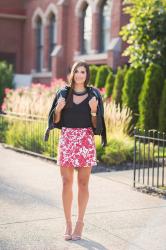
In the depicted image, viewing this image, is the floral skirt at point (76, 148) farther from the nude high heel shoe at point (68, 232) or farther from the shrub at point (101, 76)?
the shrub at point (101, 76)

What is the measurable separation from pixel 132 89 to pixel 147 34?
162 centimetres

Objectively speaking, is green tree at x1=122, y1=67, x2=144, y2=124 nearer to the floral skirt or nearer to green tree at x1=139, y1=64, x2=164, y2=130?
green tree at x1=139, y1=64, x2=164, y2=130

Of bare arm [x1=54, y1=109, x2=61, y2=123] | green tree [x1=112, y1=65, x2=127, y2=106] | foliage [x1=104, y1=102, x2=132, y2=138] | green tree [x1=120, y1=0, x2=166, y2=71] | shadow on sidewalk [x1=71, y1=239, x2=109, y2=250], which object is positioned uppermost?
green tree [x1=120, y1=0, x2=166, y2=71]

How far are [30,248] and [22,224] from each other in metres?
0.95

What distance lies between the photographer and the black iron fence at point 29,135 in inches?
469

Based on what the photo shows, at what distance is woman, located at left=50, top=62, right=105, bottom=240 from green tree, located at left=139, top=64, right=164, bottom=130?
354 inches

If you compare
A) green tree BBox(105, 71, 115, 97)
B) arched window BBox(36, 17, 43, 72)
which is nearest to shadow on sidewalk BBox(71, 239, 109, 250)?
green tree BBox(105, 71, 115, 97)

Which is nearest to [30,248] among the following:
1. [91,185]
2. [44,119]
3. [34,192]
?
[34,192]

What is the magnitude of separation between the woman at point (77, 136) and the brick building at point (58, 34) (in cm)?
1900

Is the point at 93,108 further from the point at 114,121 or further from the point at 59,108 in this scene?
the point at 114,121

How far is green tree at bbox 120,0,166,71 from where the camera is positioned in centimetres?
1539

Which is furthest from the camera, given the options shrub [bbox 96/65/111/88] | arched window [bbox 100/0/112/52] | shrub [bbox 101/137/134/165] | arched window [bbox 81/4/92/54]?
arched window [bbox 81/4/92/54]

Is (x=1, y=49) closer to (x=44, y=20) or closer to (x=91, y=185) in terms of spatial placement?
(x=44, y=20)

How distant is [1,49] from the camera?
3447 cm
